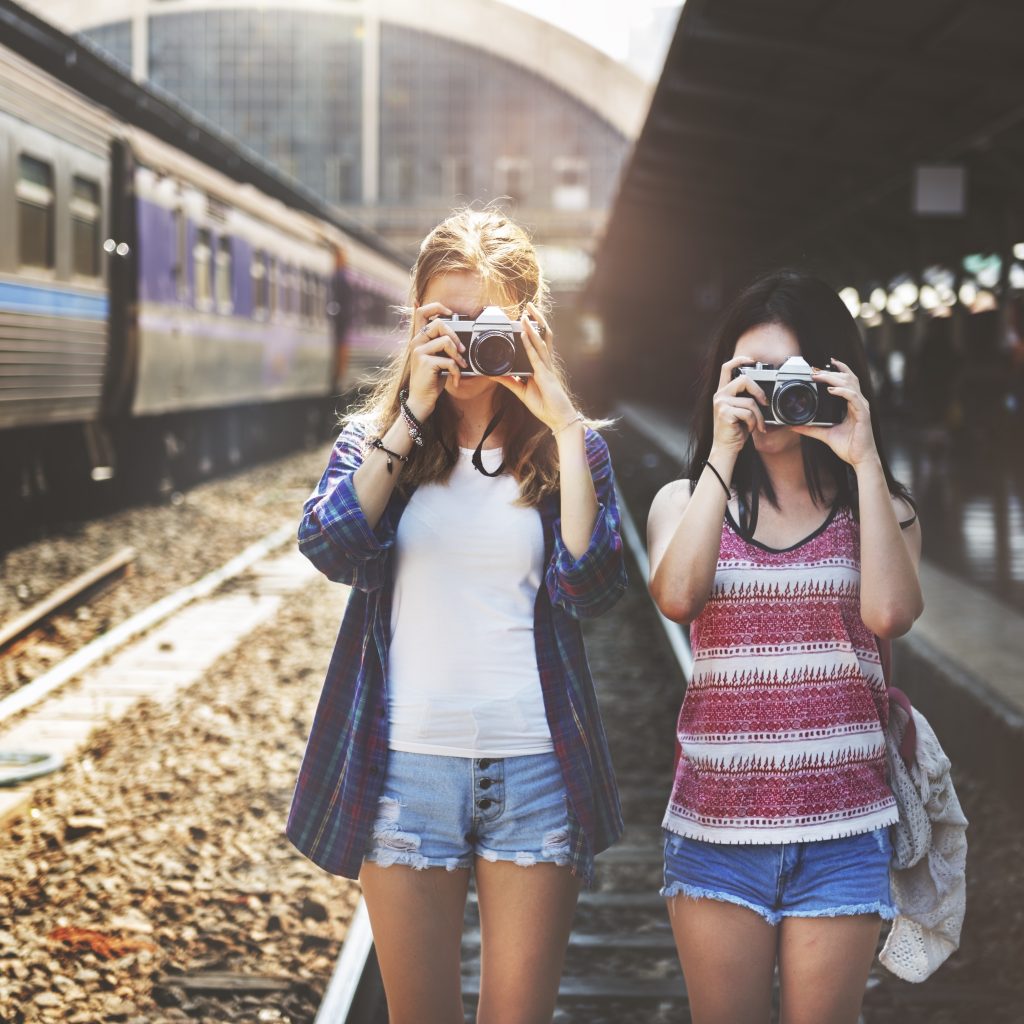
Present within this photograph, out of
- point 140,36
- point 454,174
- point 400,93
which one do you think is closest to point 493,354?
point 454,174

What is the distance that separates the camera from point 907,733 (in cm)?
255

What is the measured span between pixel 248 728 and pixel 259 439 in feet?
49.7

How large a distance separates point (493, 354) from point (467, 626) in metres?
0.45

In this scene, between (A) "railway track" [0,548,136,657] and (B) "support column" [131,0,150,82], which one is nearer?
(A) "railway track" [0,548,136,657]

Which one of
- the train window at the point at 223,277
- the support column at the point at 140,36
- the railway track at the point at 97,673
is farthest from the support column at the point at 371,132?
the railway track at the point at 97,673

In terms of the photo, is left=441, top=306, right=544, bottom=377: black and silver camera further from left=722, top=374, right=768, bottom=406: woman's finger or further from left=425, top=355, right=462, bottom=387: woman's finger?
left=722, top=374, right=768, bottom=406: woman's finger

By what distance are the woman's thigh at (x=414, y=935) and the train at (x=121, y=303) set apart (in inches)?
343

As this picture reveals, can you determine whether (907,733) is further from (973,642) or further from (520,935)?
(973,642)

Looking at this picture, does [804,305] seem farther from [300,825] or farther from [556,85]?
[556,85]

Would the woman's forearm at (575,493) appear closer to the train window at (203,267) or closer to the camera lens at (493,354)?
the camera lens at (493,354)

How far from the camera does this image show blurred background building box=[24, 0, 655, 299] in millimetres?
88938

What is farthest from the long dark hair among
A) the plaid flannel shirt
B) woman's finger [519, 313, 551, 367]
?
woman's finger [519, 313, 551, 367]

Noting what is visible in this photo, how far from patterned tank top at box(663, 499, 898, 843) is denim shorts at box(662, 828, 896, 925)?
1.2 inches

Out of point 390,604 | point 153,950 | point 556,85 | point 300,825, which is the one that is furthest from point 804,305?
point 556,85
